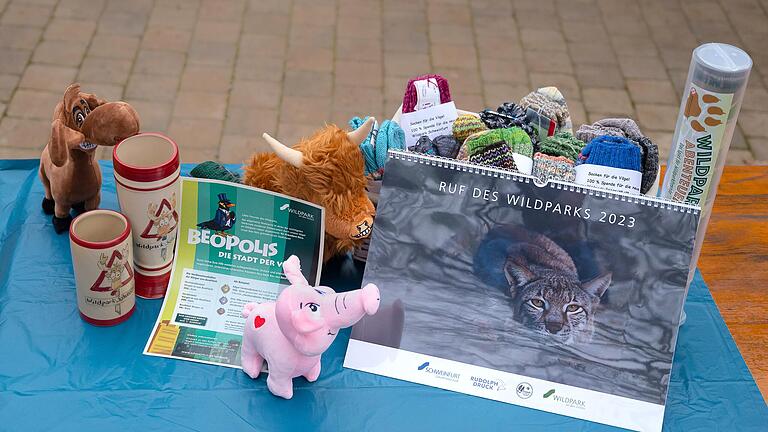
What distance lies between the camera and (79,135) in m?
1.26

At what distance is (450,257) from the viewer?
4.00ft

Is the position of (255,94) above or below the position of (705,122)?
below

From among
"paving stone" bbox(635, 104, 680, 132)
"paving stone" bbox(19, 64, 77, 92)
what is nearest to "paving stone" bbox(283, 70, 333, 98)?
"paving stone" bbox(19, 64, 77, 92)

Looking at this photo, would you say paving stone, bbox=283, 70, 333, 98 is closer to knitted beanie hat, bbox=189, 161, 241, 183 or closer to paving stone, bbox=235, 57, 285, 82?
paving stone, bbox=235, 57, 285, 82

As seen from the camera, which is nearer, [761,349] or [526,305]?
[526,305]

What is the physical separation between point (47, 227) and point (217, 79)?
145 cm

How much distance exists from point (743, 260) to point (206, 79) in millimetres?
1899

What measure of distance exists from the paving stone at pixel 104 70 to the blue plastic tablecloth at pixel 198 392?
1.55 meters

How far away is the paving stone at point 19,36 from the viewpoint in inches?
111

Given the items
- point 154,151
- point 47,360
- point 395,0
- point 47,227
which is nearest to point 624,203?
point 154,151

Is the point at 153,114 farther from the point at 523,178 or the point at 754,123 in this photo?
the point at 754,123

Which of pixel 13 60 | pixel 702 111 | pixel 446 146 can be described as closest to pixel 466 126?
pixel 446 146

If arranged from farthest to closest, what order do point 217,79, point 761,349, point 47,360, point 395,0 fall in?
point 395,0 → point 217,79 → point 761,349 → point 47,360

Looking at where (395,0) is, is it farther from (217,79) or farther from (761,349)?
(761,349)
